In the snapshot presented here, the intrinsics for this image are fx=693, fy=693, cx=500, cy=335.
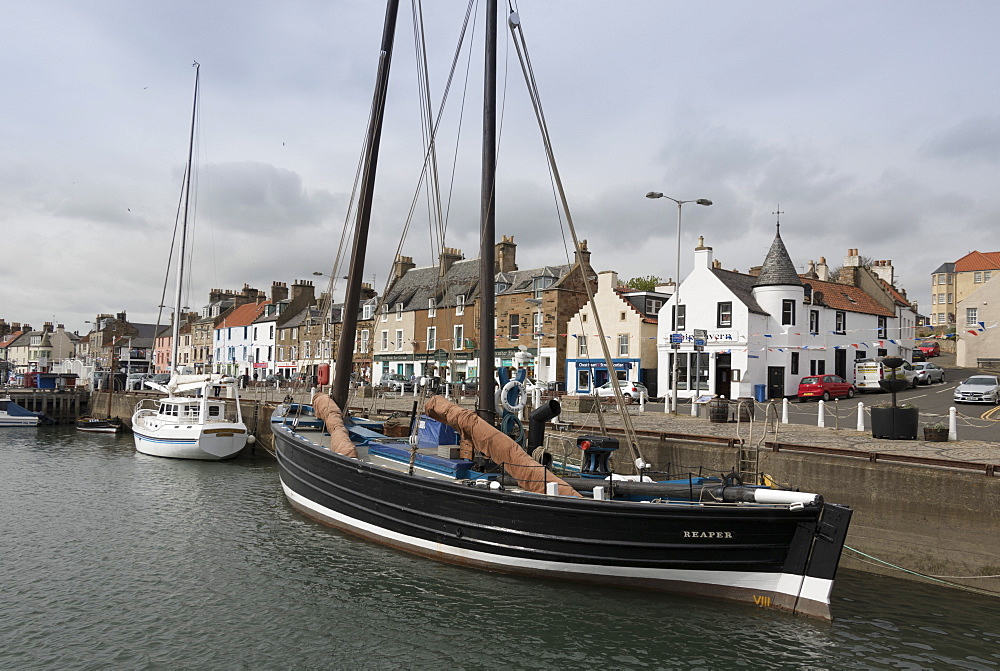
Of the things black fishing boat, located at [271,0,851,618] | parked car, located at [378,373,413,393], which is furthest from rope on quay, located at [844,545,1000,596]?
parked car, located at [378,373,413,393]

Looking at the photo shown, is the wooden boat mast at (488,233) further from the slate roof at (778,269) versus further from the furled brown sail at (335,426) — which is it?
the slate roof at (778,269)

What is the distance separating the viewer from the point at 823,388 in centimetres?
3491

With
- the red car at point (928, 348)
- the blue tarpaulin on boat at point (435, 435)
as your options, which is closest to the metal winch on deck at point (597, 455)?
the blue tarpaulin on boat at point (435, 435)

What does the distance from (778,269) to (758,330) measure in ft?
12.4

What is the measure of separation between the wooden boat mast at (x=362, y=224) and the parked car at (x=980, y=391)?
2707 centimetres

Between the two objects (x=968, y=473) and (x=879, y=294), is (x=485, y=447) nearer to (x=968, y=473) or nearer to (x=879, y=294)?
(x=968, y=473)

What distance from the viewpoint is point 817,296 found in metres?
39.8

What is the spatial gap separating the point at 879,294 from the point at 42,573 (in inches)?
1972

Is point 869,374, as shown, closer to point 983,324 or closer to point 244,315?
point 983,324

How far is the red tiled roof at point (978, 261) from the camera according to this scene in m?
83.4

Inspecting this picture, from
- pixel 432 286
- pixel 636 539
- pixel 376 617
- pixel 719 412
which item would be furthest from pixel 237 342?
pixel 636 539

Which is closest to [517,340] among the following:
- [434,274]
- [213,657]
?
[434,274]

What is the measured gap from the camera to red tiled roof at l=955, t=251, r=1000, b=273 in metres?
83.4

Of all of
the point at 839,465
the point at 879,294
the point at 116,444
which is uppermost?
the point at 879,294
